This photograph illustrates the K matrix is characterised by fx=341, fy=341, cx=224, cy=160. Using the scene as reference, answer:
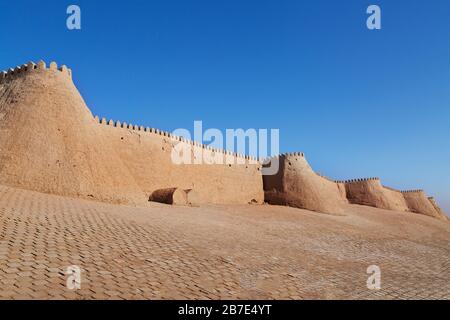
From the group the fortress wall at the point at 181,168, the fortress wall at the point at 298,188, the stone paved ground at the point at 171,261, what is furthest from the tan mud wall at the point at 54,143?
the fortress wall at the point at 298,188

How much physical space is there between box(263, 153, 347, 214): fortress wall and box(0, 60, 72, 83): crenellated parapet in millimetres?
15862

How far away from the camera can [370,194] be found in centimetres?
3195

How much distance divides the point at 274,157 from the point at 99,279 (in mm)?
22041

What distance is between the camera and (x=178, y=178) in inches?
788

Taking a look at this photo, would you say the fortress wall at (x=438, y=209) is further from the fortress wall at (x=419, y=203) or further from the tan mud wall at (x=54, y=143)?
the tan mud wall at (x=54, y=143)

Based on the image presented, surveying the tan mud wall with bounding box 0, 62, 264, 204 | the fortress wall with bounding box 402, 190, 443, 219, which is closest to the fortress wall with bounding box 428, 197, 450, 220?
the fortress wall with bounding box 402, 190, 443, 219

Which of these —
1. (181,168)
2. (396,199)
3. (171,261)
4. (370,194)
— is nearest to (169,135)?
(181,168)

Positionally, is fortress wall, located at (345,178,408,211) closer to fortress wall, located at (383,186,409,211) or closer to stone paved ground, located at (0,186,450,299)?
fortress wall, located at (383,186,409,211)

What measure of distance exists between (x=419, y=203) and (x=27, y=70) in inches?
1480

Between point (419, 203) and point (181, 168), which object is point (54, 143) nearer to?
point (181, 168)

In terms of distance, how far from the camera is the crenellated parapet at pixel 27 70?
13.8 meters

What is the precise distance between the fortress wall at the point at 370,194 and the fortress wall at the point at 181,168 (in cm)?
1188
